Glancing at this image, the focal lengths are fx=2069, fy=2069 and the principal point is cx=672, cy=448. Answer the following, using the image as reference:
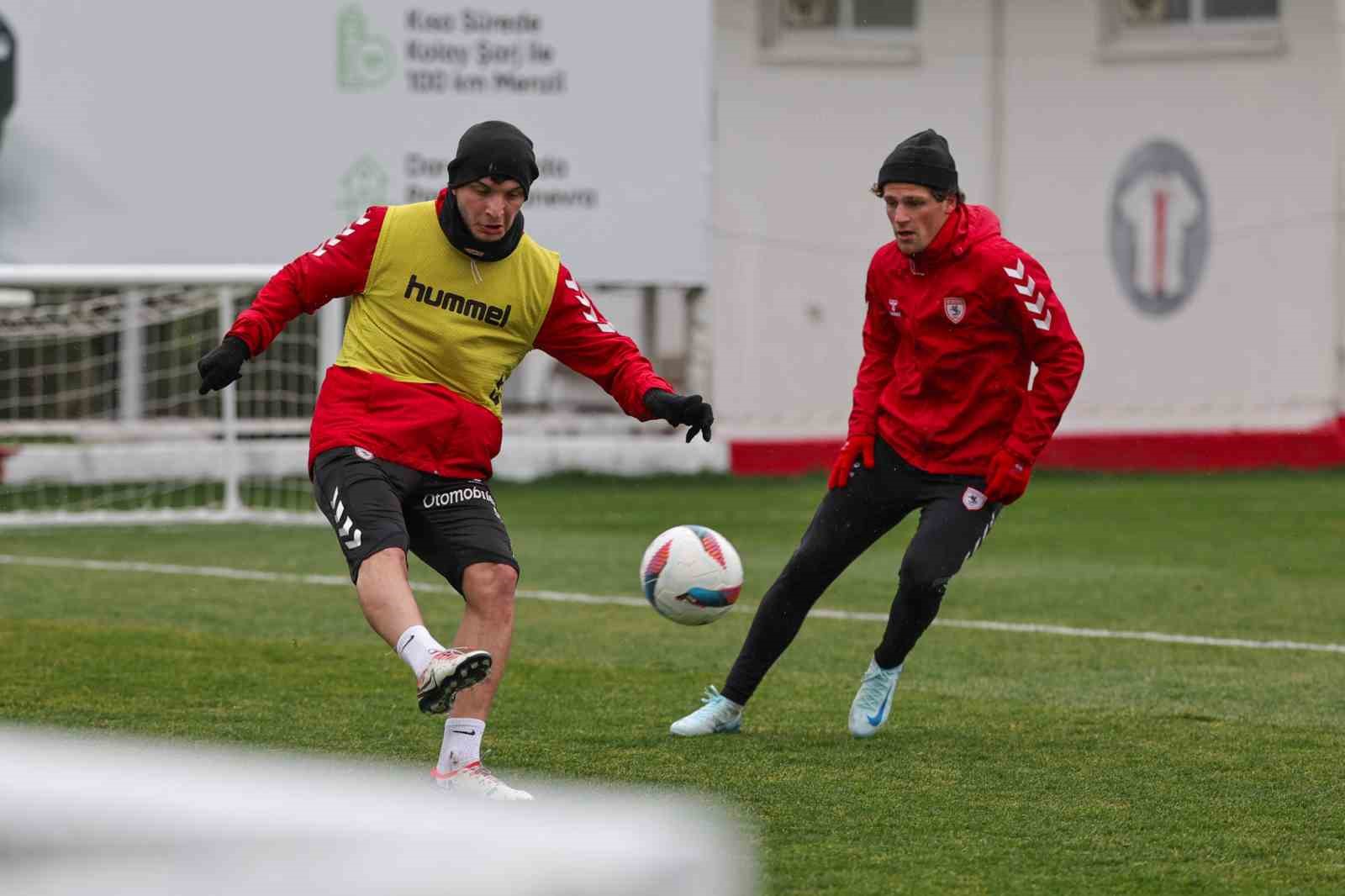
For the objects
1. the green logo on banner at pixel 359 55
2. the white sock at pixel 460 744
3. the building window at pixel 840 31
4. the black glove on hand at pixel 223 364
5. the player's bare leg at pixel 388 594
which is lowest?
the white sock at pixel 460 744

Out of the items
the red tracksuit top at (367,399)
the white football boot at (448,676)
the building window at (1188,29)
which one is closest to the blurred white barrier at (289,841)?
the white football boot at (448,676)

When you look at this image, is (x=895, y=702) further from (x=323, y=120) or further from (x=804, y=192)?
(x=804, y=192)

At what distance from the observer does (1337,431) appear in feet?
72.2

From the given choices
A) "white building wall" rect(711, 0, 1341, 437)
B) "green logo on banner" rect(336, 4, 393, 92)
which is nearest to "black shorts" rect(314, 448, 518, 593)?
"green logo on banner" rect(336, 4, 393, 92)

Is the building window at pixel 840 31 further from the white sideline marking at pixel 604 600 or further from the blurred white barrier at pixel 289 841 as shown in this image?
the blurred white barrier at pixel 289 841

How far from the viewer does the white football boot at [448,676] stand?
498 centimetres

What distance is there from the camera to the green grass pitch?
5.00 metres

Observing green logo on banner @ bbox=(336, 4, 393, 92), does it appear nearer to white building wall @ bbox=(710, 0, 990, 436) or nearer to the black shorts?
white building wall @ bbox=(710, 0, 990, 436)

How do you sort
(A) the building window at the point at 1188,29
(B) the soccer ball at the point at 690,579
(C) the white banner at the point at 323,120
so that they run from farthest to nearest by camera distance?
(A) the building window at the point at 1188,29
(C) the white banner at the point at 323,120
(B) the soccer ball at the point at 690,579

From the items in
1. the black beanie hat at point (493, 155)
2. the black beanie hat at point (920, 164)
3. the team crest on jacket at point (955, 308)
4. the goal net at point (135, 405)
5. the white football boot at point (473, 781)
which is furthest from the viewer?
the goal net at point (135, 405)

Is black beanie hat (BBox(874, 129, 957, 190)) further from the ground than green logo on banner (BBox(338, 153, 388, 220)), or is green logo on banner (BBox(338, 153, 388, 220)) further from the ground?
green logo on banner (BBox(338, 153, 388, 220))

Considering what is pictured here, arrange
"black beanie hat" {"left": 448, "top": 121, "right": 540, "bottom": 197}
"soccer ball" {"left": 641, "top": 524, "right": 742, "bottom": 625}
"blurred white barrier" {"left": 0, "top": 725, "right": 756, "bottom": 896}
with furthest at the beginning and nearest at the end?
"soccer ball" {"left": 641, "top": 524, "right": 742, "bottom": 625}
"black beanie hat" {"left": 448, "top": 121, "right": 540, "bottom": 197}
"blurred white barrier" {"left": 0, "top": 725, "right": 756, "bottom": 896}

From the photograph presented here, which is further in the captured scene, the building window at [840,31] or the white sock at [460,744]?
the building window at [840,31]

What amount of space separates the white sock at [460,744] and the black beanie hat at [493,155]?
4.79ft
